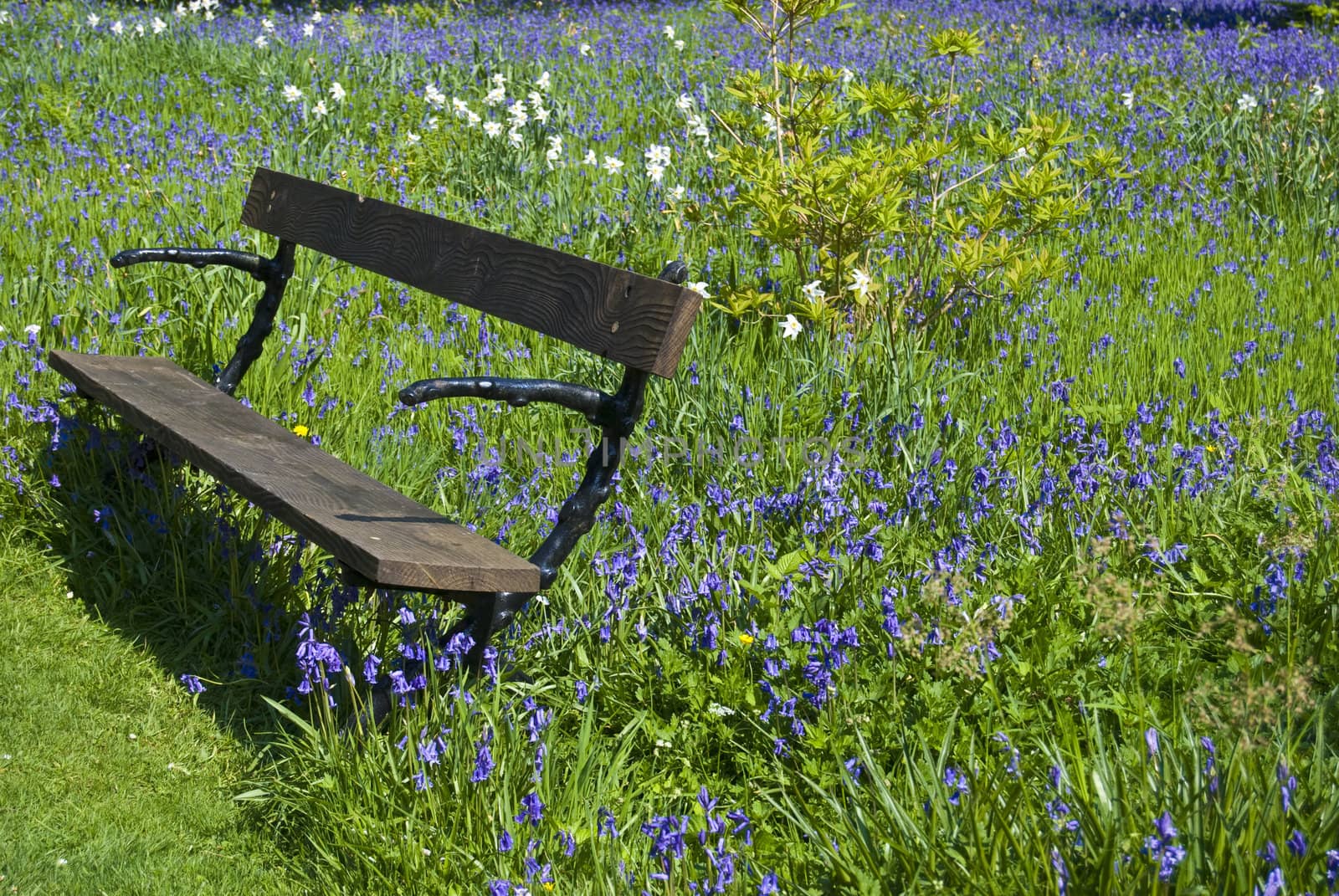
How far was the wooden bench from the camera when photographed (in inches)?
98.5

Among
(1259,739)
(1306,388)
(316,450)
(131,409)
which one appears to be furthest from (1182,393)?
(131,409)

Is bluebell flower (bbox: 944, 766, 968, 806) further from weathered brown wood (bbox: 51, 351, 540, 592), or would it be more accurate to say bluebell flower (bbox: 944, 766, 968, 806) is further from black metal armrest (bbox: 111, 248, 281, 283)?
black metal armrest (bbox: 111, 248, 281, 283)

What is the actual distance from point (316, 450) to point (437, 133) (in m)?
3.95

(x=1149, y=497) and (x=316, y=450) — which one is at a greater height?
(x=1149, y=497)

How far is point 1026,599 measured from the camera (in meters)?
2.88

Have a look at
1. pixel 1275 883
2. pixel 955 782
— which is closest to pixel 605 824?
pixel 955 782

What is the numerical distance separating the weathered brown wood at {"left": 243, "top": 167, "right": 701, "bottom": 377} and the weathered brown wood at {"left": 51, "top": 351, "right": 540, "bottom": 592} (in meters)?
0.53

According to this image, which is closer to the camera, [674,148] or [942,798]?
[942,798]

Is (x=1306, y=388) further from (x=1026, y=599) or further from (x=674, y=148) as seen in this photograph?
(x=674, y=148)

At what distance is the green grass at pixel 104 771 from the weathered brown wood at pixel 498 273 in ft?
4.10

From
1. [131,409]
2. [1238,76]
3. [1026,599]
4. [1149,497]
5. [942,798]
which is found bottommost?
[131,409]

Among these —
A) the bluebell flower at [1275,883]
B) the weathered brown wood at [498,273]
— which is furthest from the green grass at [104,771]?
the bluebell flower at [1275,883]

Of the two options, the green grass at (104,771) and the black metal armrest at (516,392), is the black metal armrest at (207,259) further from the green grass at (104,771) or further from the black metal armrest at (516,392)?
the black metal armrest at (516,392)

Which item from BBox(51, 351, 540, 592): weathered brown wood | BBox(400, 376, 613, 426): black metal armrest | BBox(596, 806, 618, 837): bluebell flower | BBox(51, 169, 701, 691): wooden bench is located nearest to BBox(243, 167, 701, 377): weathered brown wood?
BBox(51, 169, 701, 691): wooden bench
